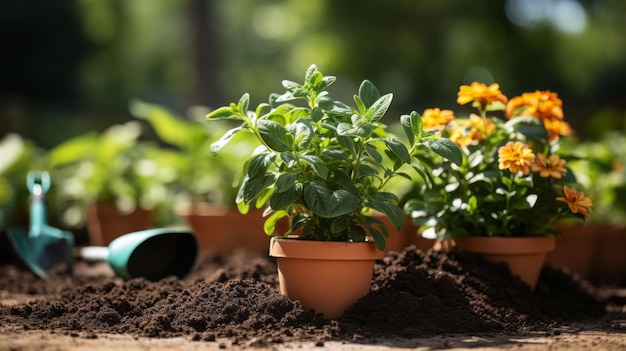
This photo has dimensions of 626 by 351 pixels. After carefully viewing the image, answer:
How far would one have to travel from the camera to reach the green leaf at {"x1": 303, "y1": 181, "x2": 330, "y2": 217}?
232cm

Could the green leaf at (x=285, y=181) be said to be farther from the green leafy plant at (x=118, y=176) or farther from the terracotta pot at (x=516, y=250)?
the green leafy plant at (x=118, y=176)

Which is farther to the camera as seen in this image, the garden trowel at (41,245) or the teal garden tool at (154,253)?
the garden trowel at (41,245)

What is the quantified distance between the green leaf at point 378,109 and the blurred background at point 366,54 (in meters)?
4.88

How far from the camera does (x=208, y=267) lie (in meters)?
3.72

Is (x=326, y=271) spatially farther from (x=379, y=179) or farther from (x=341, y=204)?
(x=379, y=179)

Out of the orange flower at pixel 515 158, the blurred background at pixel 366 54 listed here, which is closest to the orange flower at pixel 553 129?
the orange flower at pixel 515 158

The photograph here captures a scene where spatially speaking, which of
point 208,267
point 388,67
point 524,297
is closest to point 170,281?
point 208,267

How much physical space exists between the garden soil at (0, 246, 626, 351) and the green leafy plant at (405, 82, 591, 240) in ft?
0.60

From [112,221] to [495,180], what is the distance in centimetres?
273

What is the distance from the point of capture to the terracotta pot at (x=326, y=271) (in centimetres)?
241

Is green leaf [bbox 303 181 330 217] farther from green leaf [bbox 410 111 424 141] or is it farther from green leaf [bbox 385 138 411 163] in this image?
green leaf [bbox 410 111 424 141]

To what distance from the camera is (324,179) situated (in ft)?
8.02

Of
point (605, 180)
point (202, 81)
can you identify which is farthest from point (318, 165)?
point (202, 81)

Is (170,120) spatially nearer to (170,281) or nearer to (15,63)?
(170,281)
